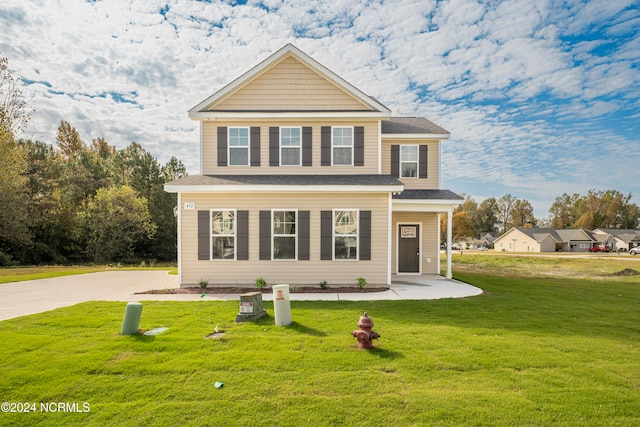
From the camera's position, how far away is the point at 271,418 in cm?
366

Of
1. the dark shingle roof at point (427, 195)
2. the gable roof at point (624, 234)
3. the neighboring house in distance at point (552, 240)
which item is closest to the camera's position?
the dark shingle roof at point (427, 195)

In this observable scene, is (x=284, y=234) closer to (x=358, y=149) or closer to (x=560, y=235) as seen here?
(x=358, y=149)

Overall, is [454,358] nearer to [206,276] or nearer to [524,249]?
[206,276]

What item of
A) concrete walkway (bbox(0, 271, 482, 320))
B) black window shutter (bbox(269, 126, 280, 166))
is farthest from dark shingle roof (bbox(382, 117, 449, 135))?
→ concrete walkway (bbox(0, 271, 482, 320))

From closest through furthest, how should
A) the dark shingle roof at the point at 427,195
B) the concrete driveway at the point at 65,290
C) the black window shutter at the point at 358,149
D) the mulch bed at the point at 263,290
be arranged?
the concrete driveway at the point at 65,290, the mulch bed at the point at 263,290, the black window shutter at the point at 358,149, the dark shingle roof at the point at 427,195

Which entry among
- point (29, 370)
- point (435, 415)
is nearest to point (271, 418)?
point (435, 415)

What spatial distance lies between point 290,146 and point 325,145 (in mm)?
1349

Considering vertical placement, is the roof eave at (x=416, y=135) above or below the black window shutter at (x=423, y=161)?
above

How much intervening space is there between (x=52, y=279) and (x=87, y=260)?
17012 millimetres

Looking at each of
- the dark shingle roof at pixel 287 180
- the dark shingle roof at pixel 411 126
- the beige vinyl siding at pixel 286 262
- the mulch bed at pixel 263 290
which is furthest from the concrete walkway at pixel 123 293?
the dark shingle roof at pixel 411 126

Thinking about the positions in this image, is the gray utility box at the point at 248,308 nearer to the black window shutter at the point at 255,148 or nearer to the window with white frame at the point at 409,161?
the black window shutter at the point at 255,148

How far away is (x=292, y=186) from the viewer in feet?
A: 35.8

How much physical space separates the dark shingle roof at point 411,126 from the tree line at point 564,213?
223 ft

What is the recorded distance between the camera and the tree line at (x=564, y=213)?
78.7 m
